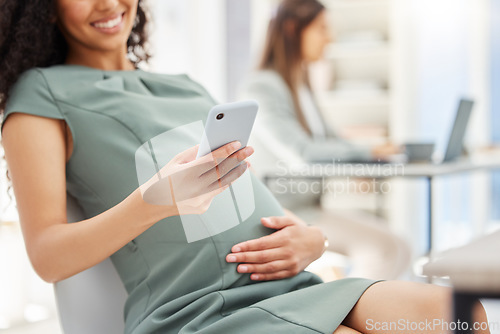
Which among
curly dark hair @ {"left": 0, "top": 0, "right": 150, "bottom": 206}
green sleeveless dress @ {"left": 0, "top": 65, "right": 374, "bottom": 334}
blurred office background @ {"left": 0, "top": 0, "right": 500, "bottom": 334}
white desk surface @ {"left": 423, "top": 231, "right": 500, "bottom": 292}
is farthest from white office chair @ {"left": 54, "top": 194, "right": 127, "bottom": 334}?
blurred office background @ {"left": 0, "top": 0, "right": 500, "bottom": 334}

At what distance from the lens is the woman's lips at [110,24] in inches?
36.4

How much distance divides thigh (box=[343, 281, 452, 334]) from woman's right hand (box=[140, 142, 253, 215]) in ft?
0.84

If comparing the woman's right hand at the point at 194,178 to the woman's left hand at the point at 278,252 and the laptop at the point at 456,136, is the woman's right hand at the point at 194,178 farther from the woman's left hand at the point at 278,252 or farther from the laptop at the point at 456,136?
the laptop at the point at 456,136

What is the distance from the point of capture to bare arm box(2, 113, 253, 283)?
2.41 feet

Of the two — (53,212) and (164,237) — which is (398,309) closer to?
(164,237)

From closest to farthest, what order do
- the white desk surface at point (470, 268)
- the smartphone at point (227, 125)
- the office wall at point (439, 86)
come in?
the white desk surface at point (470, 268)
the smartphone at point (227, 125)
the office wall at point (439, 86)

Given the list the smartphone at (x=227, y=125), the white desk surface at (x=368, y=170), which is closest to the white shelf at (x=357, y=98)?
the white desk surface at (x=368, y=170)

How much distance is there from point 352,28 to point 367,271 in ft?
8.75

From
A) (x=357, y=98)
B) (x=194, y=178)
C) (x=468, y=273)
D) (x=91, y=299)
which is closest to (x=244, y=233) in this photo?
(x=194, y=178)

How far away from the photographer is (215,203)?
2.50 ft

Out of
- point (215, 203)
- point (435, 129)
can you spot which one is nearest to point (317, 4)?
point (215, 203)

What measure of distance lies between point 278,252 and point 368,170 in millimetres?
1084

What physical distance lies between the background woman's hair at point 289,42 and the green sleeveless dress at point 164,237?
4.21ft

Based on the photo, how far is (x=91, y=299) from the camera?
90 centimetres
